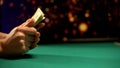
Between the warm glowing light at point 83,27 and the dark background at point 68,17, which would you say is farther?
the warm glowing light at point 83,27

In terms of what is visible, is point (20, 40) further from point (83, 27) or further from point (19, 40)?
point (83, 27)

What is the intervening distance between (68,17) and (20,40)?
60.5 inches

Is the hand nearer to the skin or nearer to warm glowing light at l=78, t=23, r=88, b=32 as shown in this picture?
the skin

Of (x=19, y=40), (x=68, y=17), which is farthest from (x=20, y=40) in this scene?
(x=68, y=17)

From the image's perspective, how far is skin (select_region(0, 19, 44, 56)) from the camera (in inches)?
51.8

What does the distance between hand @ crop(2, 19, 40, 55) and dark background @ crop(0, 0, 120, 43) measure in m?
1.28

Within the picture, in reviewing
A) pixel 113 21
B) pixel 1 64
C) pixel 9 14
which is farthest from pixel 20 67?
pixel 113 21

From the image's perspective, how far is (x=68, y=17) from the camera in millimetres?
2809

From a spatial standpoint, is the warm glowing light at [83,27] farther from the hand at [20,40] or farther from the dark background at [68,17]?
the hand at [20,40]

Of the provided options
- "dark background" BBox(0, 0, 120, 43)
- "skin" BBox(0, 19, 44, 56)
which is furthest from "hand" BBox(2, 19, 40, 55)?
"dark background" BBox(0, 0, 120, 43)

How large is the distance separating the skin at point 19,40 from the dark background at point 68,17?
128cm

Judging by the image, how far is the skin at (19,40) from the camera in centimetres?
131

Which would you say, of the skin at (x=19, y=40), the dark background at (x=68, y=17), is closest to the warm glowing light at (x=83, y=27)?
the dark background at (x=68, y=17)

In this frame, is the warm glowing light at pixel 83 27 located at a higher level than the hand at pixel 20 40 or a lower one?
higher
